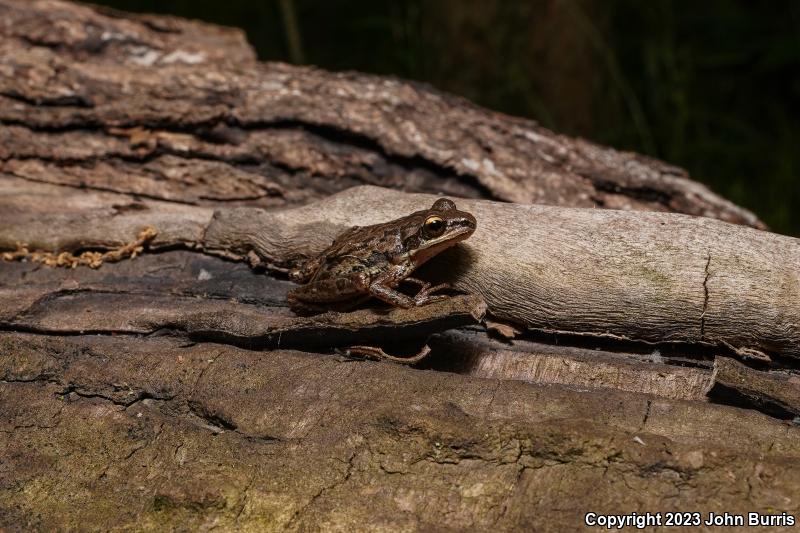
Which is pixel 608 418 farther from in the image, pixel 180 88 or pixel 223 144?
pixel 180 88

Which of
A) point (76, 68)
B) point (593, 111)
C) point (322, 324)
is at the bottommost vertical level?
point (593, 111)

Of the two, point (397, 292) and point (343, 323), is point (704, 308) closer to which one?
point (397, 292)

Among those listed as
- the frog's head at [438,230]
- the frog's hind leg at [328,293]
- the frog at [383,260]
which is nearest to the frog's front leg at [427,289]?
the frog at [383,260]

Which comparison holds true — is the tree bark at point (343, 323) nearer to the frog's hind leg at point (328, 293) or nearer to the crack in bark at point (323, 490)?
the crack in bark at point (323, 490)

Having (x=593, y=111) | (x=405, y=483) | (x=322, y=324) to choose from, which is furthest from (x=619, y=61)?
(x=405, y=483)

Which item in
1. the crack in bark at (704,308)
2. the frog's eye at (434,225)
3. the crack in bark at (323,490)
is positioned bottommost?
the crack in bark at (323,490)

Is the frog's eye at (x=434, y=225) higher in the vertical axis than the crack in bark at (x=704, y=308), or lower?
higher

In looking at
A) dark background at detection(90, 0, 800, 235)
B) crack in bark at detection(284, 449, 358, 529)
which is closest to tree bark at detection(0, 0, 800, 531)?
crack in bark at detection(284, 449, 358, 529)
